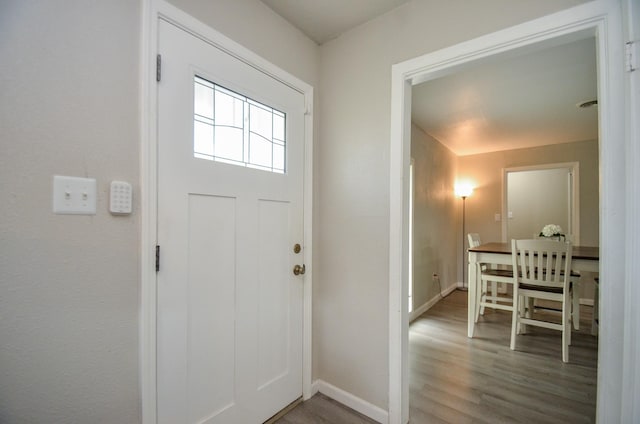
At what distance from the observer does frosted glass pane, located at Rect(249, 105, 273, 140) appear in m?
1.55

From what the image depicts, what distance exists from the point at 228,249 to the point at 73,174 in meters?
0.69

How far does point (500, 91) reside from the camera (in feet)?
8.74

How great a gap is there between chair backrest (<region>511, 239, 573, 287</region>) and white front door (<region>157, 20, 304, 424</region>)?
2175mm

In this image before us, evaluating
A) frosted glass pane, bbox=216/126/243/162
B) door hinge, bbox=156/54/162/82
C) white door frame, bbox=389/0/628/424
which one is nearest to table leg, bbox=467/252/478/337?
white door frame, bbox=389/0/628/424

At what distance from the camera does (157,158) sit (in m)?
1.15

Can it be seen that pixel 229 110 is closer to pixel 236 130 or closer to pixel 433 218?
pixel 236 130

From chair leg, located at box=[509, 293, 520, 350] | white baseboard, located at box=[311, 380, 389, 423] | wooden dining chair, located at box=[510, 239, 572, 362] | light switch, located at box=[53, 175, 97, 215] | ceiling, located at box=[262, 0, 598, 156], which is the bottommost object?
white baseboard, located at box=[311, 380, 389, 423]

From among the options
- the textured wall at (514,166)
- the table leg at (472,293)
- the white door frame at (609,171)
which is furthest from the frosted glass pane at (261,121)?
the textured wall at (514,166)

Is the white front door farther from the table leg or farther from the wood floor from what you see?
the table leg

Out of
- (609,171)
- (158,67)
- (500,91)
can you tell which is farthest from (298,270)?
(500,91)

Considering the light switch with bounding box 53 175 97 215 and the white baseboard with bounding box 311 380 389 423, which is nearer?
the light switch with bounding box 53 175 97 215

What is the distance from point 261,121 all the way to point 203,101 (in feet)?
1.16

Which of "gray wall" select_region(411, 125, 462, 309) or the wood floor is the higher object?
"gray wall" select_region(411, 125, 462, 309)

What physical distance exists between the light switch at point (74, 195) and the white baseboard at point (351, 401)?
5.65 feet
